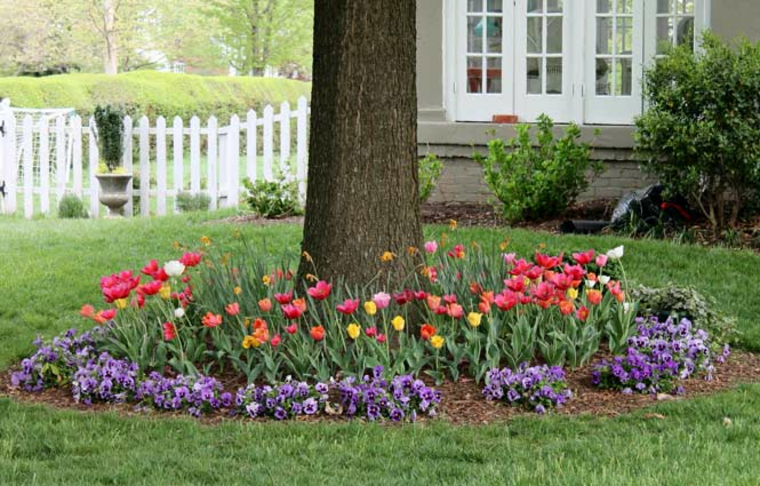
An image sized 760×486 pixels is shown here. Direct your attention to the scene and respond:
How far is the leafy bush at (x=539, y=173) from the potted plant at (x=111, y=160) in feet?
17.7

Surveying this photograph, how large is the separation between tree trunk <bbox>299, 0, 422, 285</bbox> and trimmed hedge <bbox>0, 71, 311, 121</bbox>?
50.7 ft

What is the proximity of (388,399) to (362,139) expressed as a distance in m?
1.39

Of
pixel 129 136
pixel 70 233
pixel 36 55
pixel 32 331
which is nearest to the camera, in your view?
pixel 32 331

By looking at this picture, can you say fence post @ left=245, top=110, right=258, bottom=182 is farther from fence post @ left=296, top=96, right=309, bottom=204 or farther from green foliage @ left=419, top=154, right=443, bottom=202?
green foliage @ left=419, top=154, right=443, bottom=202

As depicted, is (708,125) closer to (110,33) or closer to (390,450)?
(390,450)

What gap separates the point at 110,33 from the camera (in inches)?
1152

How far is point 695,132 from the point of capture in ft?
30.2

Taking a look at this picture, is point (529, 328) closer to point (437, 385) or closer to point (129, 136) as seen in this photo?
point (437, 385)

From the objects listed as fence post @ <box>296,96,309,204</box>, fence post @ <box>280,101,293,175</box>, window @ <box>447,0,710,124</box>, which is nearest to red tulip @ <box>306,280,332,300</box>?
window @ <box>447,0,710,124</box>

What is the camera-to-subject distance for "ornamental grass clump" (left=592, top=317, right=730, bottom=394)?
546 centimetres

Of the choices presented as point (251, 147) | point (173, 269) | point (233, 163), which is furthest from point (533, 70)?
point (173, 269)

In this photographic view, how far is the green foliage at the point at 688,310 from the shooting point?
6.30 m

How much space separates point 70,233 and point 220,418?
233 inches

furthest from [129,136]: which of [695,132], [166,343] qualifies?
[166,343]
